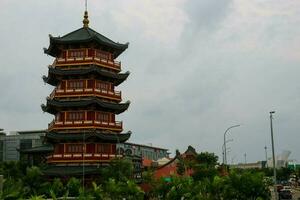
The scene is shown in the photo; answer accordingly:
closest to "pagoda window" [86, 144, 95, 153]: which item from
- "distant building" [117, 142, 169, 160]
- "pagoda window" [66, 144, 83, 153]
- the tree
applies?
"pagoda window" [66, 144, 83, 153]

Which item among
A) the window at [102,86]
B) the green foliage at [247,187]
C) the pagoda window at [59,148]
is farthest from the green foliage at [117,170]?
the green foliage at [247,187]

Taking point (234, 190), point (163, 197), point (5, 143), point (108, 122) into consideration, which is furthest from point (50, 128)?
point (5, 143)

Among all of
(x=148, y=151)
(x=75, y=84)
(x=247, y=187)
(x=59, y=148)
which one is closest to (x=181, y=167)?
(x=59, y=148)

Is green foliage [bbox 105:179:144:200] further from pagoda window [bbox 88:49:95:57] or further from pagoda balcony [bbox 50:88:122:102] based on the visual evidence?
pagoda window [bbox 88:49:95:57]

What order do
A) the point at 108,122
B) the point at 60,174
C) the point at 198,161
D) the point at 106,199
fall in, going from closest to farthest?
the point at 106,199 → the point at 60,174 → the point at 108,122 → the point at 198,161

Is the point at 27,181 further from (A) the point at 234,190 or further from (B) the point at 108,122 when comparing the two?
(A) the point at 234,190

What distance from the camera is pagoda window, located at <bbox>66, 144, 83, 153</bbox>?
233 feet

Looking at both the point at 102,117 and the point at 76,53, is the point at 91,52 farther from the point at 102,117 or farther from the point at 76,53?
the point at 102,117

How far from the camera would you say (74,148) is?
71.2m

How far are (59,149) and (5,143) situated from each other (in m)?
52.1

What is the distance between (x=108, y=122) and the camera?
242 feet

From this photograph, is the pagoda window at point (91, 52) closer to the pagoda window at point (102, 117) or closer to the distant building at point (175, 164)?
the pagoda window at point (102, 117)

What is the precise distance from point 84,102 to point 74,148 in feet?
21.0

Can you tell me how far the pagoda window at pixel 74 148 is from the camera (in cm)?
7100
